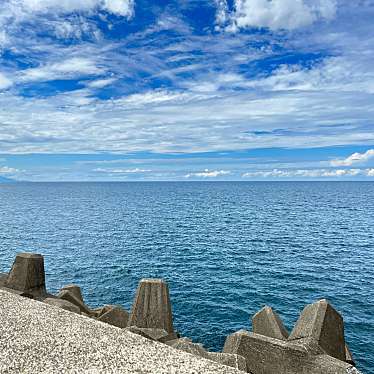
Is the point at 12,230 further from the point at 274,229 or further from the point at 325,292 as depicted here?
the point at 325,292

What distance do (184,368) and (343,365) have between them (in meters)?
2.34

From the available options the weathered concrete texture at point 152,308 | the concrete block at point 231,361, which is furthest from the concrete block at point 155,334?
the concrete block at point 231,361

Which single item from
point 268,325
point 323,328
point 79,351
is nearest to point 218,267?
point 268,325

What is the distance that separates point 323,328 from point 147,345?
335 cm

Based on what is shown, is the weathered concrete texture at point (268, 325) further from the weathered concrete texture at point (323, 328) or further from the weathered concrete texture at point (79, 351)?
the weathered concrete texture at point (79, 351)

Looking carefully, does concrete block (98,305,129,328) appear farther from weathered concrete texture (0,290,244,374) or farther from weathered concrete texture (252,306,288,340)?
weathered concrete texture (0,290,244,374)

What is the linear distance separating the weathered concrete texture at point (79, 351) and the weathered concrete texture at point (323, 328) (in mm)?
2865

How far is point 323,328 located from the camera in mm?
6203

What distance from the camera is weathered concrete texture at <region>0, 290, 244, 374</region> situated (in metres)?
3.70

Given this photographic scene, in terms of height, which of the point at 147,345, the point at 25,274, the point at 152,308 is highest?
the point at 147,345

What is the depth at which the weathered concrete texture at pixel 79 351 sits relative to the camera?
12.1 feet

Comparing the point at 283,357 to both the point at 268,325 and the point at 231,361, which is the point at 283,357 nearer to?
the point at 231,361

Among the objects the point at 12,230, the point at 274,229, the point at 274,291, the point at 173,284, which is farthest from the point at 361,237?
the point at 12,230

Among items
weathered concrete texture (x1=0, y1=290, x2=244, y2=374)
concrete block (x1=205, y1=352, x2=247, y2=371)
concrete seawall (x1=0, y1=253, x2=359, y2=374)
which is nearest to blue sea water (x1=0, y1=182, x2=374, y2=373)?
concrete seawall (x1=0, y1=253, x2=359, y2=374)
